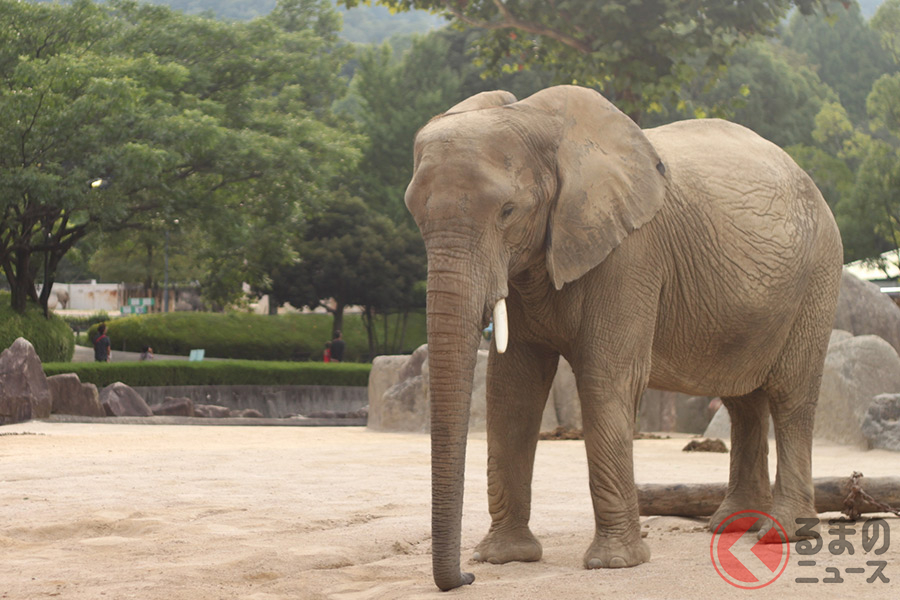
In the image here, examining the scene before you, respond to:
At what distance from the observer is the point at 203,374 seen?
88.3ft

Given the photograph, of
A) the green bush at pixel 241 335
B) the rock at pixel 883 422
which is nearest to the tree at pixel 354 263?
the green bush at pixel 241 335

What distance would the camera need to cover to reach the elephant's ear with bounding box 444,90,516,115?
5.27 metres

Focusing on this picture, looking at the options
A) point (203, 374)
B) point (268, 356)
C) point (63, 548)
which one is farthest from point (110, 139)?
point (63, 548)

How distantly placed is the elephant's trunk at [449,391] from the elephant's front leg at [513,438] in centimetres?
104

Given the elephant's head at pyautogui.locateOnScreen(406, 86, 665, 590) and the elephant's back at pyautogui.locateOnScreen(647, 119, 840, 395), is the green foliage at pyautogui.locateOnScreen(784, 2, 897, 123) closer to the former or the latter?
the elephant's back at pyautogui.locateOnScreen(647, 119, 840, 395)

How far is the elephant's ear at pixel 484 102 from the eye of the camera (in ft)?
17.3

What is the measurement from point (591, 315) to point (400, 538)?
2136mm

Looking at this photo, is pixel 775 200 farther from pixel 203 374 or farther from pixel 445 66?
pixel 445 66

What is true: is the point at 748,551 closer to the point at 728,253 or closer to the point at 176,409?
the point at 728,253

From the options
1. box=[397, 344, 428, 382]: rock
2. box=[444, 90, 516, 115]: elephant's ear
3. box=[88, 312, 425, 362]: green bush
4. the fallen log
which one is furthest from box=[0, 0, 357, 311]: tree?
box=[444, 90, 516, 115]: elephant's ear

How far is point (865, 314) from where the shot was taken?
19.3 meters

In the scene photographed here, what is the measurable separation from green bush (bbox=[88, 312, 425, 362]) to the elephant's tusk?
35.2 m

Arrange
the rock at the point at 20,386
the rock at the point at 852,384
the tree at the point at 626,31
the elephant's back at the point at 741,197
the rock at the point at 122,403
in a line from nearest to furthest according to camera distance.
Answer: the elephant's back at the point at 741,197, the rock at the point at 852,384, the tree at the point at 626,31, the rock at the point at 20,386, the rock at the point at 122,403

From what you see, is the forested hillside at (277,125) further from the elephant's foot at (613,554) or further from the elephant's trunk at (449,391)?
the elephant's trunk at (449,391)
